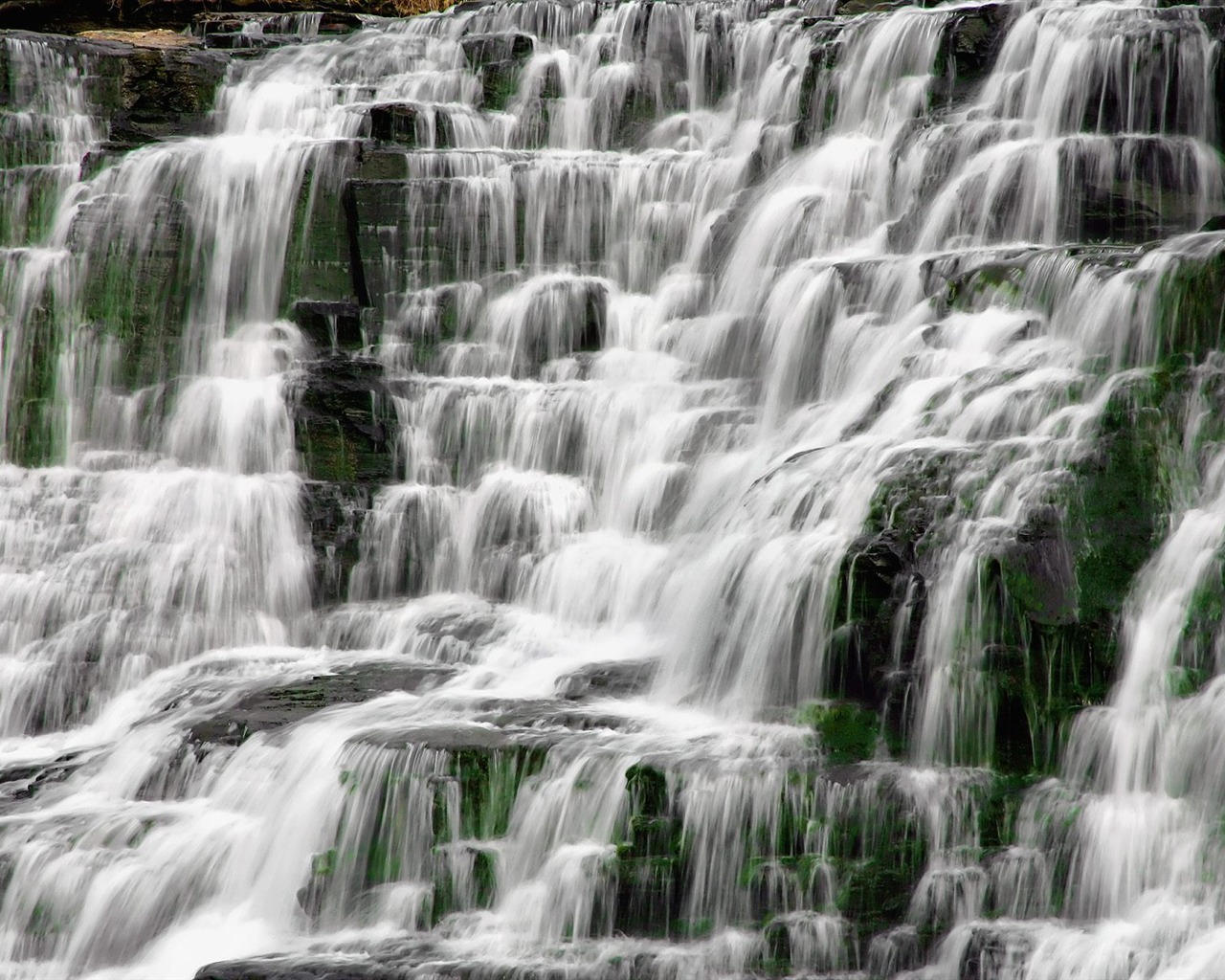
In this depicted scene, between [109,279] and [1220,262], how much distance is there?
11838 millimetres

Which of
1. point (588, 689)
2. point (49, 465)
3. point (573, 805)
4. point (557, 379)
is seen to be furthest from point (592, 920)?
point (49, 465)

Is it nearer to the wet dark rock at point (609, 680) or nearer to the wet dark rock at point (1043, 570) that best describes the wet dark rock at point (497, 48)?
the wet dark rock at point (609, 680)

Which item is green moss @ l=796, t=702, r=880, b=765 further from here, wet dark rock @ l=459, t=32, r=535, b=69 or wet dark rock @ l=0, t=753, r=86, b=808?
wet dark rock @ l=459, t=32, r=535, b=69

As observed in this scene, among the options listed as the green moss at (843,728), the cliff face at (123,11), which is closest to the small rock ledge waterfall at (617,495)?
the green moss at (843,728)

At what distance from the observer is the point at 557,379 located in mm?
15977

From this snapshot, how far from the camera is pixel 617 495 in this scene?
1452 cm

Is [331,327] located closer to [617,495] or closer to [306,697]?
[617,495]

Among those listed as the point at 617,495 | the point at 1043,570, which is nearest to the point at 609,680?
the point at 617,495

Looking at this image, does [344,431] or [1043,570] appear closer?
[1043,570]

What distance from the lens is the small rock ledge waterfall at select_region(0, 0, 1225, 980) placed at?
29.6 feet

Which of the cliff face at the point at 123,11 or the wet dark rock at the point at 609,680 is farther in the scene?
the cliff face at the point at 123,11

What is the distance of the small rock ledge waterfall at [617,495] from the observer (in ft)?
29.6

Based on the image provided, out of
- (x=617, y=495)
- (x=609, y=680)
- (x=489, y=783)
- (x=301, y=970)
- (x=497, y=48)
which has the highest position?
(x=497, y=48)

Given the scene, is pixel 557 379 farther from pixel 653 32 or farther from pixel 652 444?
pixel 653 32
